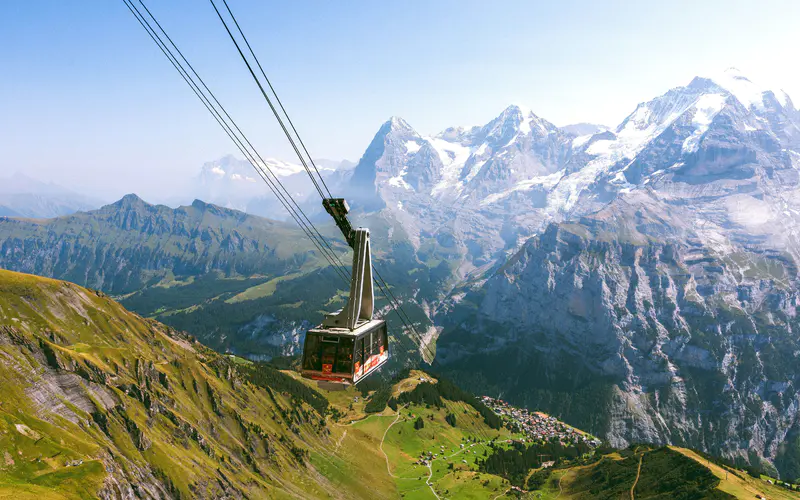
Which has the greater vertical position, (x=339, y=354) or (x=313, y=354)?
(x=339, y=354)

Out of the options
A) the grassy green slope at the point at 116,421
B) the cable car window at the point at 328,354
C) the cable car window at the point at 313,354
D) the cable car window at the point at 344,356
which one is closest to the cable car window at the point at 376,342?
the cable car window at the point at 344,356

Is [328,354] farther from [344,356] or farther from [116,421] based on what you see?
[116,421]

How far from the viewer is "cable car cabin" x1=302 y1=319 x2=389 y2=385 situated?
151 feet

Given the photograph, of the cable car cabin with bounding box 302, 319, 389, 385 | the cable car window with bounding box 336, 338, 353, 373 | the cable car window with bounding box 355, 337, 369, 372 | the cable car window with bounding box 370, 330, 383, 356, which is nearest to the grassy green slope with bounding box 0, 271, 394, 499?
the cable car cabin with bounding box 302, 319, 389, 385

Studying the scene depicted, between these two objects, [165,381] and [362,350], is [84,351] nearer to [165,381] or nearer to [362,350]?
[165,381]

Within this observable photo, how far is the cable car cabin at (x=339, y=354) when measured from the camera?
46.0m

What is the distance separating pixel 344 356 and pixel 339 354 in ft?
2.07

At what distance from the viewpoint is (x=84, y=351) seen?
141500 millimetres

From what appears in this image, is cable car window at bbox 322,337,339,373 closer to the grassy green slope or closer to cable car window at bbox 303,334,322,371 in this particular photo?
cable car window at bbox 303,334,322,371

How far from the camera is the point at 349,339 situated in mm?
45625

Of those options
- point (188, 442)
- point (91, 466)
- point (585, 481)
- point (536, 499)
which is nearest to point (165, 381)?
point (188, 442)

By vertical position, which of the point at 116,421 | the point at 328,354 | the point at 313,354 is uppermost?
the point at 328,354

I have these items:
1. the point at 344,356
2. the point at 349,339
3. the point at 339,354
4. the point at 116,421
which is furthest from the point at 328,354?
the point at 116,421

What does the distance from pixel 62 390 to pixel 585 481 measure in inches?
7117
